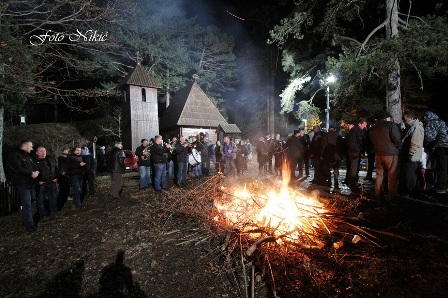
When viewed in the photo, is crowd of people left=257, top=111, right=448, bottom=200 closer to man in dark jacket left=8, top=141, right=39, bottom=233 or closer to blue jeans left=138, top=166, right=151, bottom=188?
blue jeans left=138, top=166, right=151, bottom=188

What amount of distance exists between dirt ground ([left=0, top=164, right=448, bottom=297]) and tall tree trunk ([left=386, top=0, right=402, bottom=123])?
6481 millimetres

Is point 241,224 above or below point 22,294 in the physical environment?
above

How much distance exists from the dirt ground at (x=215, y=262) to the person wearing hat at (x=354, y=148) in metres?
1.80

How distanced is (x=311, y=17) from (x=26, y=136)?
2940 cm

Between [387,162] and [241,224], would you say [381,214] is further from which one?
[241,224]

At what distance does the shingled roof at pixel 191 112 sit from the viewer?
24.7 metres

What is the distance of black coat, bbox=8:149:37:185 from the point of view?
5.74 metres

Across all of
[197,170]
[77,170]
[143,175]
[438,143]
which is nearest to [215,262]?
[77,170]

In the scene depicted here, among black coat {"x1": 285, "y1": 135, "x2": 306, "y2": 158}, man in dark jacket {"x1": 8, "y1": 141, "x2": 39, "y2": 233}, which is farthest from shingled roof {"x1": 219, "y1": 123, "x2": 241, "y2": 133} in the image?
man in dark jacket {"x1": 8, "y1": 141, "x2": 39, "y2": 233}

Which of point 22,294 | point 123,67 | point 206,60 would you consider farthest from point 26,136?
point 22,294

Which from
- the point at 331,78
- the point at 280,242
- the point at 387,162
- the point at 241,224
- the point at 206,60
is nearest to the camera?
the point at 280,242

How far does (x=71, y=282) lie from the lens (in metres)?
4.01

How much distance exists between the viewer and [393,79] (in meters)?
10.9

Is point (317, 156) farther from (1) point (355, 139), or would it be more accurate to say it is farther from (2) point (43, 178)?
(2) point (43, 178)
